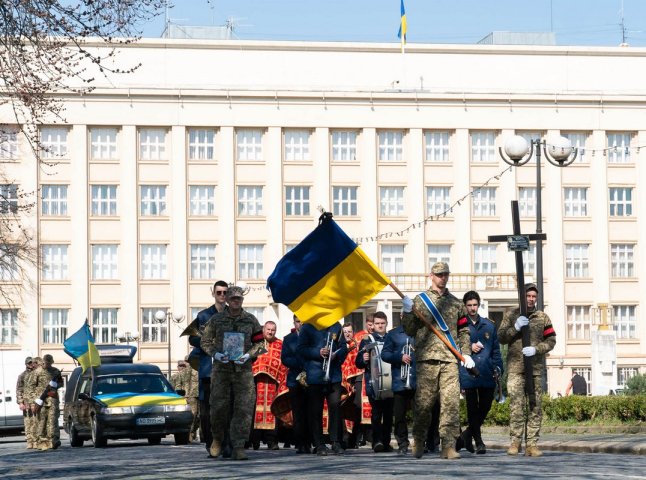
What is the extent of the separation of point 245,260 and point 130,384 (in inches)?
1975

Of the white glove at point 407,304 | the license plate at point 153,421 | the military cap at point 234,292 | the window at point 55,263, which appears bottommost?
the license plate at point 153,421

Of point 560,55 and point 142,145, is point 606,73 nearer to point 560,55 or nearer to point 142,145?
point 560,55

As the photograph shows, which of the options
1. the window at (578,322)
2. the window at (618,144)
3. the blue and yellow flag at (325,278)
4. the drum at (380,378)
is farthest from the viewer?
the window at (618,144)

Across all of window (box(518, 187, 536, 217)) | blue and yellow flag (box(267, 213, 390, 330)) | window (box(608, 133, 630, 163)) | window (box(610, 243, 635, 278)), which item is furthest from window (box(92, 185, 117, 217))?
blue and yellow flag (box(267, 213, 390, 330))

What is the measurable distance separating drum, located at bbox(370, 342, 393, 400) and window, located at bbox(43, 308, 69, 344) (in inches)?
2318

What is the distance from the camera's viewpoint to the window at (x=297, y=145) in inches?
3120

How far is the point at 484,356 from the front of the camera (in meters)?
18.6

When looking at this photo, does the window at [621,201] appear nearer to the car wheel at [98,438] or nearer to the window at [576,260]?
the window at [576,260]

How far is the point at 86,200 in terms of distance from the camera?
7725 cm

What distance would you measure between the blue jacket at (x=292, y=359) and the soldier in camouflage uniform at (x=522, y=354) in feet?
9.23

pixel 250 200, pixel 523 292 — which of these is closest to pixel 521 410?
pixel 523 292

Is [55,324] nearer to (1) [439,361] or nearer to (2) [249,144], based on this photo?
(2) [249,144]

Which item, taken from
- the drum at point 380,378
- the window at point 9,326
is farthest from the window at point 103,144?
the drum at point 380,378

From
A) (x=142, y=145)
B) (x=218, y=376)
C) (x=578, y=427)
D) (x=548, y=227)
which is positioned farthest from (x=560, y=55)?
(x=218, y=376)
